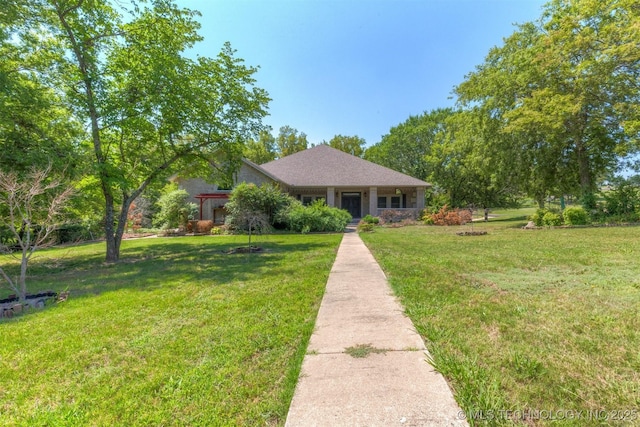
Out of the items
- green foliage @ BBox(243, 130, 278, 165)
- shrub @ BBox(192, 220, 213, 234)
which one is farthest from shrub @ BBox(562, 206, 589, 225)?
green foliage @ BBox(243, 130, 278, 165)

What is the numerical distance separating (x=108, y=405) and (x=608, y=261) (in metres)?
9.56

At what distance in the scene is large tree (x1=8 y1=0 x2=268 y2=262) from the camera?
8.59 m

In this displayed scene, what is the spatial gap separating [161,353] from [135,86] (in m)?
9.16

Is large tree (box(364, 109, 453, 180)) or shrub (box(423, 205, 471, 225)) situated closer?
shrub (box(423, 205, 471, 225))

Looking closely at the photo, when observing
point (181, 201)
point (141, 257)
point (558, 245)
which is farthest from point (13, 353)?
point (181, 201)

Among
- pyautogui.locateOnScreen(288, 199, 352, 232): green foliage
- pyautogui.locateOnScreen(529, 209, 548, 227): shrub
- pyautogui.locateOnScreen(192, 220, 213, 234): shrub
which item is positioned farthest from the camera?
pyautogui.locateOnScreen(192, 220, 213, 234): shrub

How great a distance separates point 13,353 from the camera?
10.4 ft

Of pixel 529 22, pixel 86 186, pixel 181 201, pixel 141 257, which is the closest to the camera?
pixel 86 186

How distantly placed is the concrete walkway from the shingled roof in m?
18.3

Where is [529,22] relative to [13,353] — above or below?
above

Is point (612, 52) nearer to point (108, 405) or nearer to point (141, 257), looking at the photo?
point (108, 405)

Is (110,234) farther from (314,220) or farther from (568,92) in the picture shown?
(568,92)

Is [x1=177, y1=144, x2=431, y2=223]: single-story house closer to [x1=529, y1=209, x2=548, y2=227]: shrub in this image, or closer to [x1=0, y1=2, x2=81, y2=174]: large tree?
[x1=529, y1=209, x2=548, y2=227]: shrub

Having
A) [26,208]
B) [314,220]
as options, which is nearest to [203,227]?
[314,220]
